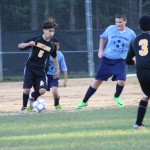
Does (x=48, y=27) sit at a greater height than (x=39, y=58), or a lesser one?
greater

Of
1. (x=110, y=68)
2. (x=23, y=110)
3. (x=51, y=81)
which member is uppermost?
(x=110, y=68)

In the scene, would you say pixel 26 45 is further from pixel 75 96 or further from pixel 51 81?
pixel 75 96

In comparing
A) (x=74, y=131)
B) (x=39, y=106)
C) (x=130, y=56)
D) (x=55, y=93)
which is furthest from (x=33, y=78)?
(x=74, y=131)

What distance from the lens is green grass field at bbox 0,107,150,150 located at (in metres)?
7.30

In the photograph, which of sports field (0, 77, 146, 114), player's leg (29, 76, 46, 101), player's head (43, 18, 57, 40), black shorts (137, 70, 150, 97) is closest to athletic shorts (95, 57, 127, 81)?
sports field (0, 77, 146, 114)

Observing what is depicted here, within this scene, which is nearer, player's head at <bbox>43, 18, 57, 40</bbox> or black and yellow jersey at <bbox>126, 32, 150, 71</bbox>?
black and yellow jersey at <bbox>126, 32, 150, 71</bbox>

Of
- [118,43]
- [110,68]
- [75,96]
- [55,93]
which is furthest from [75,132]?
[75,96]

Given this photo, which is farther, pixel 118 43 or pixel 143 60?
pixel 118 43

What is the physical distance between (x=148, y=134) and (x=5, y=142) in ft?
5.59

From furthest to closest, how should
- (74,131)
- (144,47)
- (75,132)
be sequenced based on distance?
1. (144,47)
2. (74,131)
3. (75,132)

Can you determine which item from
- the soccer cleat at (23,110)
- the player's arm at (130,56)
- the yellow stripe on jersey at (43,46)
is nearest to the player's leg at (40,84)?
the soccer cleat at (23,110)

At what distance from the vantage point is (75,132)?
846 cm

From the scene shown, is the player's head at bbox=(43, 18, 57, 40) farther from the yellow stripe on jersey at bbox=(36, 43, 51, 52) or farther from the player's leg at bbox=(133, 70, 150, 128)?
the player's leg at bbox=(133, 70, 150, 128)

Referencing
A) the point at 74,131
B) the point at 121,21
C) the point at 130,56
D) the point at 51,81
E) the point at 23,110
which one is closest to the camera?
the point at 74,131
